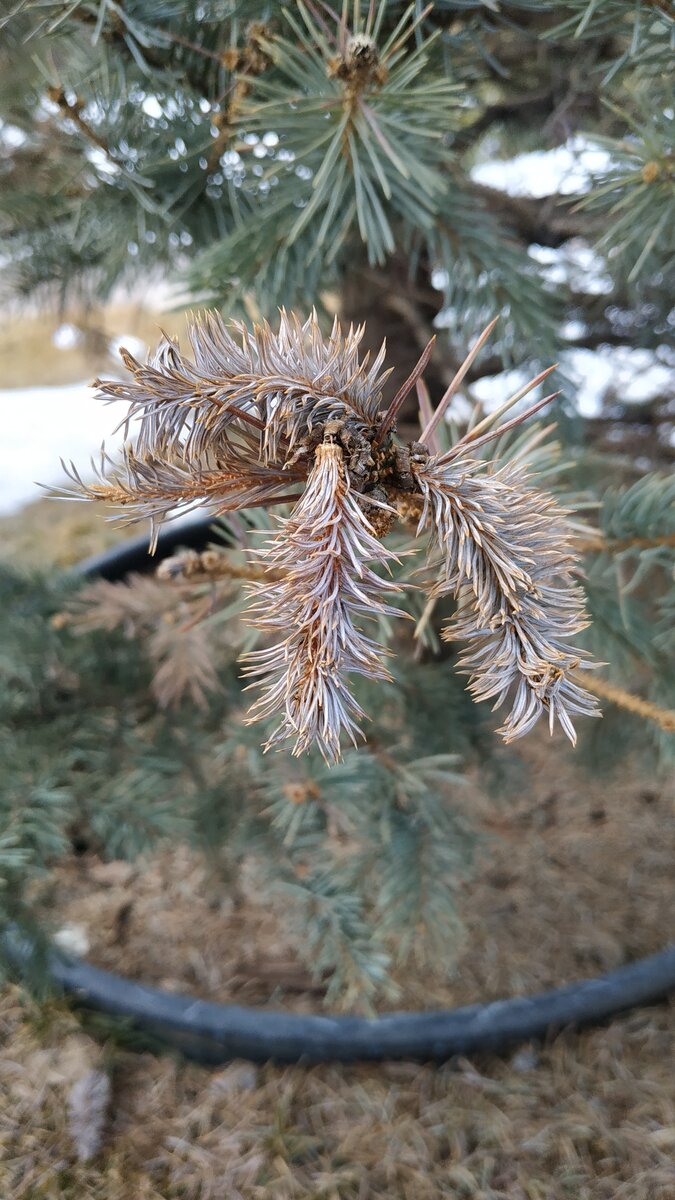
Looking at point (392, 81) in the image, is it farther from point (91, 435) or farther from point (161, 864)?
→ point (91, 435)

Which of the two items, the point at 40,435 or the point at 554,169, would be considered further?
the point at 40,435

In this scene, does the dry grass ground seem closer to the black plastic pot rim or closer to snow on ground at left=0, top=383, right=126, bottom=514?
the black plastic pot rim

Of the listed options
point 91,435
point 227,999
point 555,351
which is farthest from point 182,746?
point 91,435

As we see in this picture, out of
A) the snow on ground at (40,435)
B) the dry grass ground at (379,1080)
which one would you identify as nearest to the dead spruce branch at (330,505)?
the dry grass ground at (379,1080)

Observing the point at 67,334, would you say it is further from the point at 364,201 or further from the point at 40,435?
the point at 40,435

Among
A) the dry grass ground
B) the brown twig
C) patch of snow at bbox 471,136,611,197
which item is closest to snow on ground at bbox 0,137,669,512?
patch of snow at bbox 471,136,611,197

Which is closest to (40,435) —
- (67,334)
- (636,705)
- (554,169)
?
(67,334)

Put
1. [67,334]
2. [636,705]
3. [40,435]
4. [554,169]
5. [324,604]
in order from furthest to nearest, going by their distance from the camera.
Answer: [40,435] < [67,334] < [554,169] < [636,705] < [324,604]
